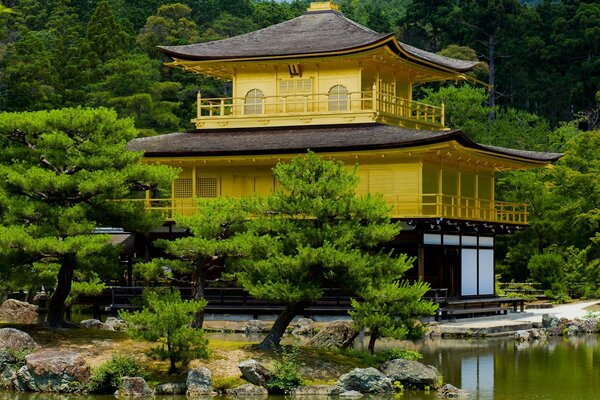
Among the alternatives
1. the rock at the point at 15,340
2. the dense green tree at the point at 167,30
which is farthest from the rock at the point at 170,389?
the dense green tree at the point at 167,30

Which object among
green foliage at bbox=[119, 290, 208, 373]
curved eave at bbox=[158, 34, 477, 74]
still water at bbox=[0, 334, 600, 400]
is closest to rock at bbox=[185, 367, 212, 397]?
green foliage at bbox=[119, 290, 208, 373]

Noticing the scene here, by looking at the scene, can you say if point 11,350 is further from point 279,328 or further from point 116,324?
point 116,324

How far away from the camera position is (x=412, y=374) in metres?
25.0

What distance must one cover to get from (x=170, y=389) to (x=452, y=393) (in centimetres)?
553

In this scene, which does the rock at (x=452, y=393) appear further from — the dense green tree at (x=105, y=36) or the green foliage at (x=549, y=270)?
the dense green tree at (x=105, y=36)

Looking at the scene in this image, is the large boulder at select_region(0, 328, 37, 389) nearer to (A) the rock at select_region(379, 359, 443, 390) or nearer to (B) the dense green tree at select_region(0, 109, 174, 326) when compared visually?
(B) the dense green tree at select_region(0, 109, 174, 326)

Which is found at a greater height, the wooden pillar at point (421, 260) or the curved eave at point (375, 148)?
the curved eave at point (375, 148)

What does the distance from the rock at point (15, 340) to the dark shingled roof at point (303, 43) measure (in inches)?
703

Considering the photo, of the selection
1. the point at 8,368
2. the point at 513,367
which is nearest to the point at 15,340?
the point at 8,368

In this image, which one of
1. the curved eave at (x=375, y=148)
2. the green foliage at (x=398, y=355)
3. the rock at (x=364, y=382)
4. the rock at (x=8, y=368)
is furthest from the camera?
the curved eave at (x=375, y=148)

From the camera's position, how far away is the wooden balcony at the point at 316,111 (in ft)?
136

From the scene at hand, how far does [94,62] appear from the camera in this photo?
6938 centimetres

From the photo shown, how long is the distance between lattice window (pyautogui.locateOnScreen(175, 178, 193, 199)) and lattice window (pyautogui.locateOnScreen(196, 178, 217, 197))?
0.29 meters

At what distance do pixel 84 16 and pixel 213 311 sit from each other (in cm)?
5654
